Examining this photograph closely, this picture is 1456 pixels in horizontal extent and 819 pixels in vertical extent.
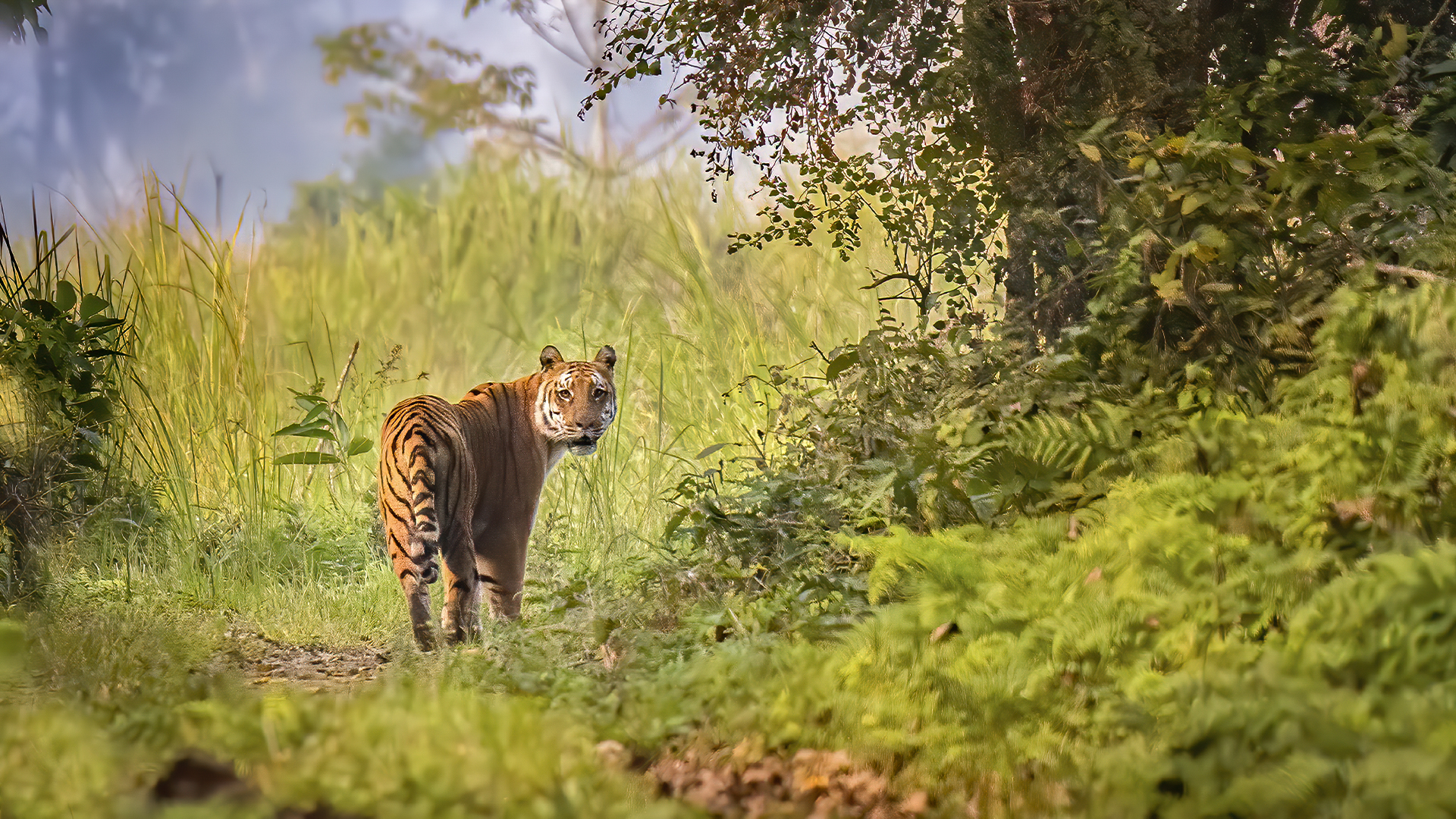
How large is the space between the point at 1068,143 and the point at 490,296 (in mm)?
5658

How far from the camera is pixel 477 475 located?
6.10 meters

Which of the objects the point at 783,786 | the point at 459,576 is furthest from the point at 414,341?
the point at 783,786

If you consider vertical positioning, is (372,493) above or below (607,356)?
below

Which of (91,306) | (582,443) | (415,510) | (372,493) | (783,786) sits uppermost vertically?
(91,306)

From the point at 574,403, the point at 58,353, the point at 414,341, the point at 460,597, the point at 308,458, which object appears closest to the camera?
the point at 460,597

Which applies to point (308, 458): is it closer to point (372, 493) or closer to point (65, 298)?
point (372, 493)

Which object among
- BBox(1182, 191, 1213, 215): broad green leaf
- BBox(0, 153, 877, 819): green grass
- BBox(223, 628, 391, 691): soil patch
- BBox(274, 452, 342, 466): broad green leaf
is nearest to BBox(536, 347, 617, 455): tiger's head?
BBox(0, 153, 877, 819): green grass

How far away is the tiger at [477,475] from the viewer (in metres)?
5.42

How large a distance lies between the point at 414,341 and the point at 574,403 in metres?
3.98

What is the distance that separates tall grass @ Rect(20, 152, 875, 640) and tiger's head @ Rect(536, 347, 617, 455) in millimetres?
698

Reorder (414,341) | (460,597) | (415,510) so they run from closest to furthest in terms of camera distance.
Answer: (415,510) → (460,597) → (414,341)

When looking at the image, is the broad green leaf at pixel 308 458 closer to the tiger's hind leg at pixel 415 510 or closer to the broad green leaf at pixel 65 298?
the broad green leaf at pixel 65 298

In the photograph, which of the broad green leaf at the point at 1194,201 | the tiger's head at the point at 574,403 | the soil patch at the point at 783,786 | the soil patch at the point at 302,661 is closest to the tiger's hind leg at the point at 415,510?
the soil patch at the point at 302,661

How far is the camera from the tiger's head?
634 centimetres
